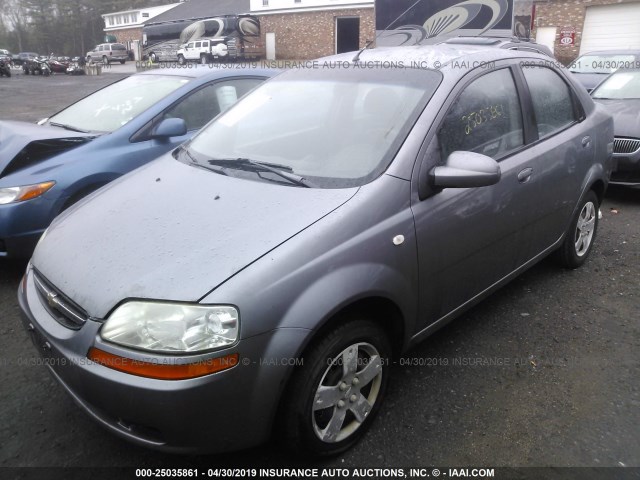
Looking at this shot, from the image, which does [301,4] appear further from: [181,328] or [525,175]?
[181,328]

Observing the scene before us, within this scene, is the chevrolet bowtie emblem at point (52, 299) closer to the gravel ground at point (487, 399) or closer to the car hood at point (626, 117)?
the gravel ground at point (487, 399)

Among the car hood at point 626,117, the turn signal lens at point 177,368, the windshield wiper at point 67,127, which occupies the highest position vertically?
the windshield wiper at point 67,127

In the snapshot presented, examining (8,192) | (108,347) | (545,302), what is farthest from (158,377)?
(545,302)

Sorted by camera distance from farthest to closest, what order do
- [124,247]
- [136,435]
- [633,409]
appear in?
[633,409]
[124,247]
[136,435]

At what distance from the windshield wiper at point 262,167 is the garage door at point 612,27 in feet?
80.5

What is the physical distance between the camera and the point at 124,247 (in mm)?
2123

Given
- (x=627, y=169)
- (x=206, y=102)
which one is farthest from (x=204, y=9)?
(x=627, y=169)

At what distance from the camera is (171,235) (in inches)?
84.2

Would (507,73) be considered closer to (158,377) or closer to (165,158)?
(165,158)

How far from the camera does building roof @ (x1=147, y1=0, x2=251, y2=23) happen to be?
43781 mm

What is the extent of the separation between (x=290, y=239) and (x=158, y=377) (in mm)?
694

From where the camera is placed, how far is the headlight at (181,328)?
1.77m

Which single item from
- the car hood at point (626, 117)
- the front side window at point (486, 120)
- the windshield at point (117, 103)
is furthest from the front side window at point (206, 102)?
the car hood at point (626, 117)

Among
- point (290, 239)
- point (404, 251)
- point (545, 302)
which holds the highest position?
point (290, 239)
